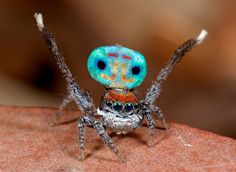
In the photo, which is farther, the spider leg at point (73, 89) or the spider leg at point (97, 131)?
the spider leg at point (73, 89)

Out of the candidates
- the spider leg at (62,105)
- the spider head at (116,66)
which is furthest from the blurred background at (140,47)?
→ the spider head at (116,66)

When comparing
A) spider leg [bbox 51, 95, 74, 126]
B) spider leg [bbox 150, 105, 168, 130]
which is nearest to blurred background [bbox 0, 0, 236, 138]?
spider leg [bbox 51, 95, 74, 126]

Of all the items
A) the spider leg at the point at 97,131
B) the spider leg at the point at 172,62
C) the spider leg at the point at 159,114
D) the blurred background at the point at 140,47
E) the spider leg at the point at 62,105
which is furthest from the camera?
the blurred background at the point at 140,47

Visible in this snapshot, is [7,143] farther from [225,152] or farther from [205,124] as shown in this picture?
[205,124]

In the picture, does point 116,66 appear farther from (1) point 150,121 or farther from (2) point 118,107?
(1) point 150,121

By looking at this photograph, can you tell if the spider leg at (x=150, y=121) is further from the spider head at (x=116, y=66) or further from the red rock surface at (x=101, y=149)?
the spider head at (x=116, y=66)

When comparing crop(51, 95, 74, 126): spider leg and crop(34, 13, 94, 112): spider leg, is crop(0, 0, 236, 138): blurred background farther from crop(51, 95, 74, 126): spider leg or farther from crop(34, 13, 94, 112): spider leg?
crop(34, 13, 94, 112): spider leg

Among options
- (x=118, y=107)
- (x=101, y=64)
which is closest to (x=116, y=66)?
(x=101, y=64)
